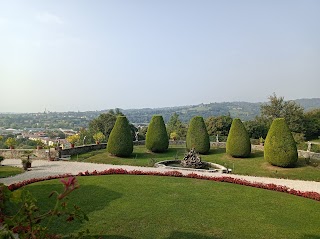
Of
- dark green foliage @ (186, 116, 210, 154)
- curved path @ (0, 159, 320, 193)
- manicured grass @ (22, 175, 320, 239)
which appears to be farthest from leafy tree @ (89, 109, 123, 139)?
manicured grass @ (22, 175, 320, 239)

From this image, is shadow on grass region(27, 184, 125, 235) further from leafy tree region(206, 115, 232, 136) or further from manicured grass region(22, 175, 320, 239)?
leafy tree region(206, 115, 232, 136)

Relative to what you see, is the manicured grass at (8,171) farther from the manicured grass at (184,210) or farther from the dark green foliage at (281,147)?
the dark green foliage at (281,147)

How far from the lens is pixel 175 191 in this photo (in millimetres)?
11906

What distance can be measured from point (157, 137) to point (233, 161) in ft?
18.6

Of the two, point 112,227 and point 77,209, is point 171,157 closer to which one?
point 112,227

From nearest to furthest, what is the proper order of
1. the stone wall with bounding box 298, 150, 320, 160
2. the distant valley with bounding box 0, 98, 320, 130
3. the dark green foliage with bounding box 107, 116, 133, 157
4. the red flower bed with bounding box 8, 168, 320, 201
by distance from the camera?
the red flower bed with bounding box 8, 168, 320, 201 < the stone wall with bounding box 298, 150, 320, 160 < the dark green foliage with bounding box 107, 116, 133, 157 < the distant valley with bounding box 0, 98, 320, 130

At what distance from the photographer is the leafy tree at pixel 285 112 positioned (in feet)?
122

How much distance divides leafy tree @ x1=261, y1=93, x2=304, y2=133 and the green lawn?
17569mm

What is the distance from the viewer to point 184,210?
962 cm

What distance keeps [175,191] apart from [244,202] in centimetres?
270

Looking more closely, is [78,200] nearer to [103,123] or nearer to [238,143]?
[238,143]

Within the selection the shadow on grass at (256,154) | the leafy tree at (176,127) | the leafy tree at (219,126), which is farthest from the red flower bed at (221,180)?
the leafy tree at (176,127)

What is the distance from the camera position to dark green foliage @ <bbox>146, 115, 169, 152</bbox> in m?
21.8

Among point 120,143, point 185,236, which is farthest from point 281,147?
point 185,236
